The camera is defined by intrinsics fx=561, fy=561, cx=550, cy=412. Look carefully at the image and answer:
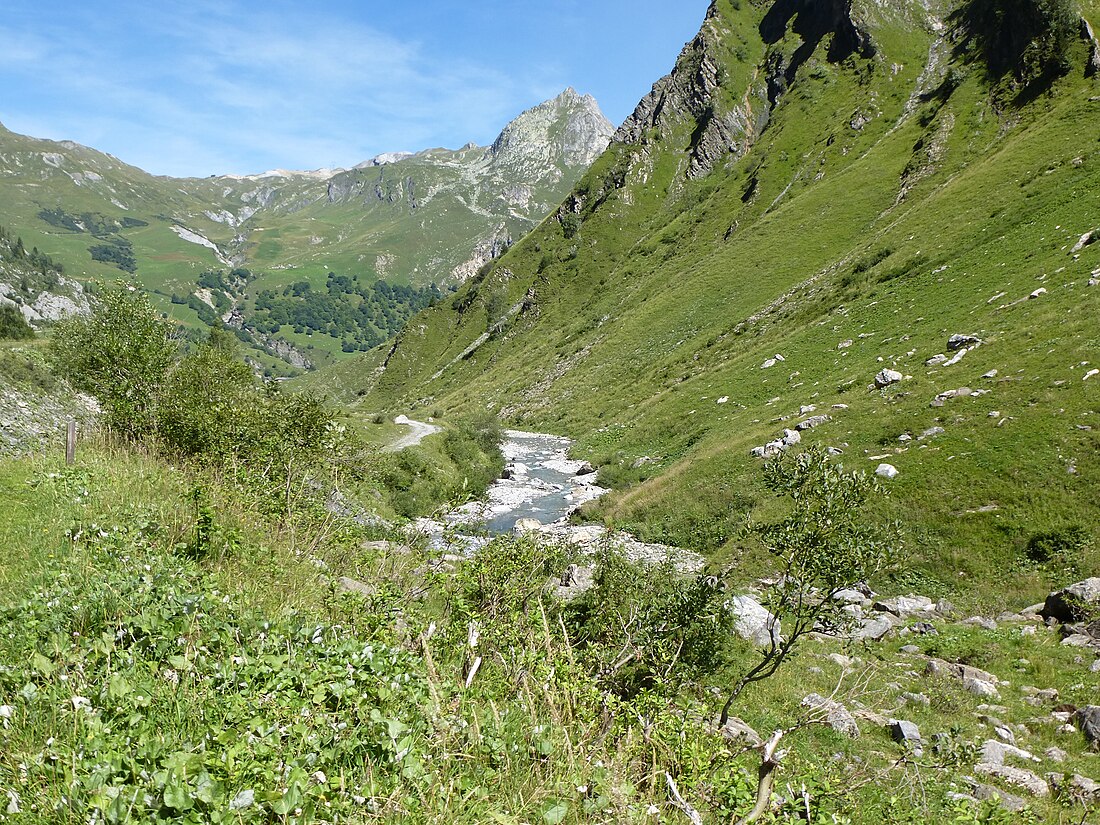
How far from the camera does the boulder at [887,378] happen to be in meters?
32.8

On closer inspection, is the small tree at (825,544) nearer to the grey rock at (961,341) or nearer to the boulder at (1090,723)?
the boulder at (1090,723)

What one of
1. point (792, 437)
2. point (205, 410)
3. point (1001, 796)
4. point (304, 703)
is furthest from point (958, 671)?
point (205, 410)

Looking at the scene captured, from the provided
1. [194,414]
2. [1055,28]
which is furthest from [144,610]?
[1055,28]

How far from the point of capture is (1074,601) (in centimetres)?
1559

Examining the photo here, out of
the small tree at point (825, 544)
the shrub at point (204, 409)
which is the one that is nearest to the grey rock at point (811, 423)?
the small tree at point (825, 544)

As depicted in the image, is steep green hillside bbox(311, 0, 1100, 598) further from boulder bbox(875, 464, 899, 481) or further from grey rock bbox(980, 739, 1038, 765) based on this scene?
grey rock bbox(980, 739, 1038, 765)

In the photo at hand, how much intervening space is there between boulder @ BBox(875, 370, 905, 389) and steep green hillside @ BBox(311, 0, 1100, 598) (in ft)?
1.83

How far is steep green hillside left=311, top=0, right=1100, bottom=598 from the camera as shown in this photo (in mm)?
23828

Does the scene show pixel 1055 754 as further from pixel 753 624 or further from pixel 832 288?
pixel 832 288

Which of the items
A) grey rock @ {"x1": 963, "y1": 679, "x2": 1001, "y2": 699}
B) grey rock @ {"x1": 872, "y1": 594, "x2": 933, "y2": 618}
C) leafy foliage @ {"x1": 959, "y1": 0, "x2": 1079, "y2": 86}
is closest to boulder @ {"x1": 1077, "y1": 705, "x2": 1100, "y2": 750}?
grey rock @ {"x1": 963, "y1": 679, "x2": 1001, "y2": 699}

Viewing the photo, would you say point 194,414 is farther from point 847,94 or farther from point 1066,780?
point 847,94

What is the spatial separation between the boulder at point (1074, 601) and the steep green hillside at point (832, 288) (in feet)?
5.40

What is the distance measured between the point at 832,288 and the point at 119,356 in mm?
60833

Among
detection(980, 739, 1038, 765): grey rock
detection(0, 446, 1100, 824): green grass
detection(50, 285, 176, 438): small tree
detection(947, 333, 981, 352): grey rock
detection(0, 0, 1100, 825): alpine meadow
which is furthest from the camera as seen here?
detection(947, 333, 981, 352): grey rock
